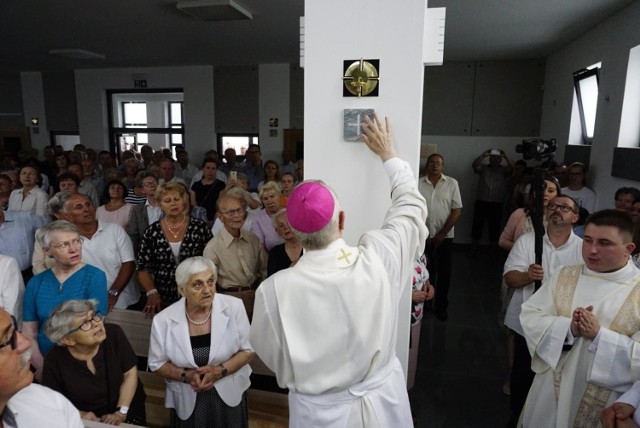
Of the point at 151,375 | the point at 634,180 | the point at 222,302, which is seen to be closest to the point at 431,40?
the point at 222,302

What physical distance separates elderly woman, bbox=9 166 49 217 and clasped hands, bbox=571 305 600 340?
5.44m

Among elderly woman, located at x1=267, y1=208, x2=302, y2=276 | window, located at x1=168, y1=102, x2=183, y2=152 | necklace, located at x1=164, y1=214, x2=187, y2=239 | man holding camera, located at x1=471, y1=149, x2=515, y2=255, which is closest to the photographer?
elderly woman, located at x1=267, y1=208, x2=302, y2=276

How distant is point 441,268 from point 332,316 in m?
3.97

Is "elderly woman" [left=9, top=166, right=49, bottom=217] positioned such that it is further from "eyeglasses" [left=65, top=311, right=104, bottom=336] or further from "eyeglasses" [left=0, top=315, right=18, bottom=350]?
"eyeglasses" [left=0, top=315, right=18, bottom=350]

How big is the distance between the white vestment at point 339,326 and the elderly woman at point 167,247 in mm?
1933

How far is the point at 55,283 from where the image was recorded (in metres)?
2.76

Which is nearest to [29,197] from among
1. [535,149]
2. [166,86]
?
[535,149]

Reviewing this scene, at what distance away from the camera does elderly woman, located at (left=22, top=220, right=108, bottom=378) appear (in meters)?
2.71

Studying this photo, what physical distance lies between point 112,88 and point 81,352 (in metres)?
10.3

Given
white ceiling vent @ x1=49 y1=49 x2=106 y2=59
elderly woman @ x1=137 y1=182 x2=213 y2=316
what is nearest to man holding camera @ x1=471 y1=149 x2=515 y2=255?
elderly woman @ x1=137 y1=182 x2=213 y2=316

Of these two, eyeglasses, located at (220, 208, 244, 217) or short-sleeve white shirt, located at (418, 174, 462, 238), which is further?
short-sleeve white shirt, located at (418, 174, 462, 238)

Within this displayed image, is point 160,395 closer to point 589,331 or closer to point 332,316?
point 332,316

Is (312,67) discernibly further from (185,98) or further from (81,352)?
(185,98)

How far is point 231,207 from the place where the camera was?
3.29 metres
